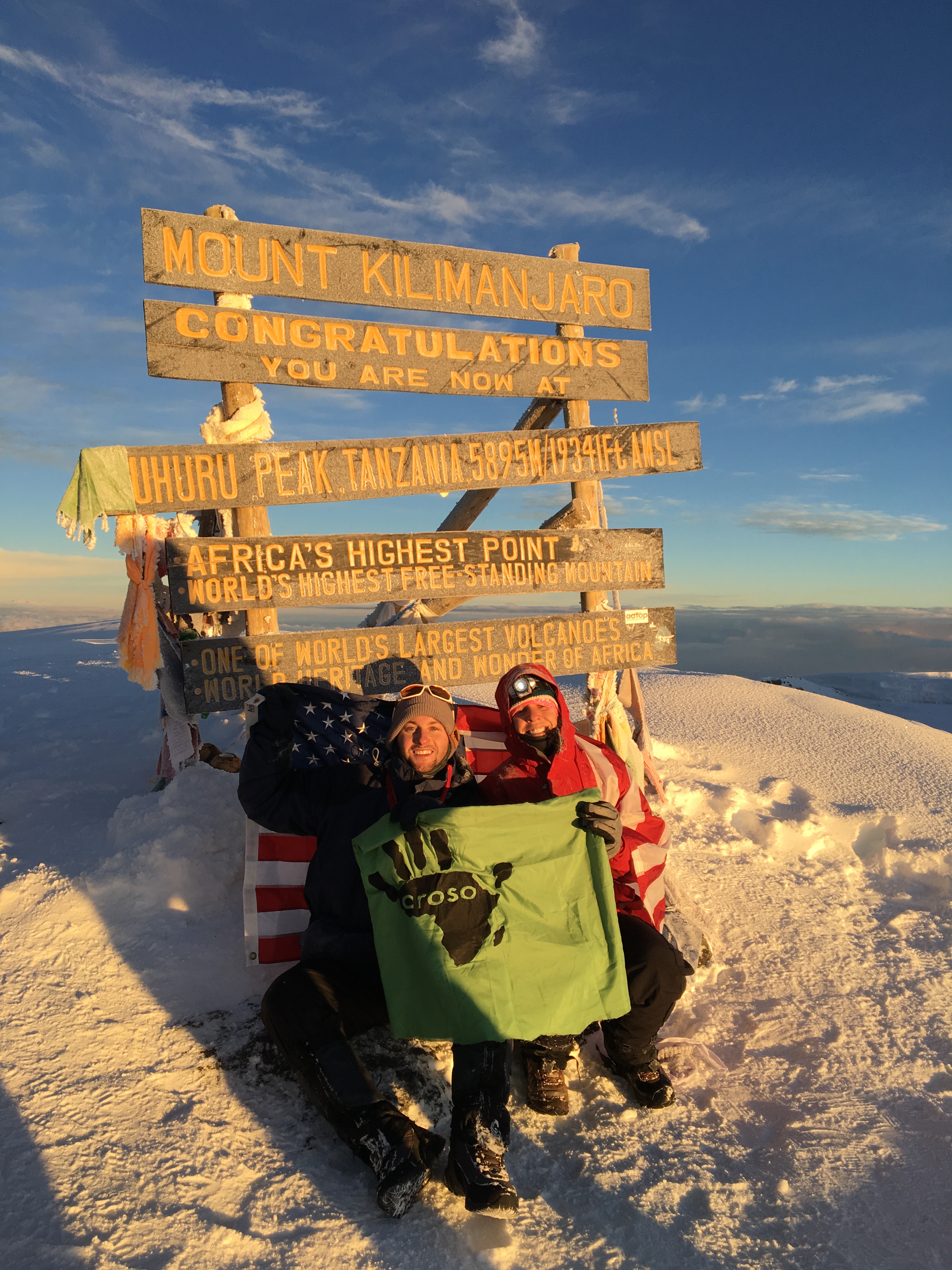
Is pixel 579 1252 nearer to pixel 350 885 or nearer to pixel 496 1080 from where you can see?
pixel 496 1080

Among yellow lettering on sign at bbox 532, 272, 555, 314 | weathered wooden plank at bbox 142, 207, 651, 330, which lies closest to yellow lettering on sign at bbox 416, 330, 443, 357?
weathered wooden plank at bbox 142, 207, 651, 330

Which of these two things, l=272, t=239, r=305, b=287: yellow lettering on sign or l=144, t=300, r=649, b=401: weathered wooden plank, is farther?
l=272, t=239, r=305, b=287: yellow lettering on sign

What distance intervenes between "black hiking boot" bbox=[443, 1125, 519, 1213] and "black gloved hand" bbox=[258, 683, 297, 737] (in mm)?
1771

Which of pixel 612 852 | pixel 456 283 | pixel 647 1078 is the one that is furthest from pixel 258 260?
pixel 647 1078

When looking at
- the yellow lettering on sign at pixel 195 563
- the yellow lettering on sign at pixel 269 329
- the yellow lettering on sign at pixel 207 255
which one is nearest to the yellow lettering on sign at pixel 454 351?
the yellow lettering on sign at pixel 269 329

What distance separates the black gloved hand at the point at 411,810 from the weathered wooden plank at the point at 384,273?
3313 mm

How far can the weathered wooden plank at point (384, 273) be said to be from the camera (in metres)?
4.16

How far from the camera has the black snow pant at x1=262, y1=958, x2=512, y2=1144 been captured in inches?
93.2

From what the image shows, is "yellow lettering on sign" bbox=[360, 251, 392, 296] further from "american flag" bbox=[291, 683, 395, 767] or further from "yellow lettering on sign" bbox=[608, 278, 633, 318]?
"american flag" bbox=[291, 683, 395, 767]

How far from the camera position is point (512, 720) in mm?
3449

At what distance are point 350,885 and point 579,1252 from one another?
1.39m

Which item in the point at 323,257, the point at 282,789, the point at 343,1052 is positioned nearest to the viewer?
the point at 343,1052

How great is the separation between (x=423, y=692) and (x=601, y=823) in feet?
3.11

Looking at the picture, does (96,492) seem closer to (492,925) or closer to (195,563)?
(195,563)
